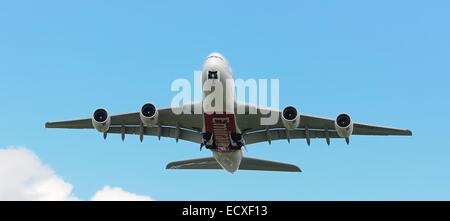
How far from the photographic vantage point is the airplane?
27.0 meters

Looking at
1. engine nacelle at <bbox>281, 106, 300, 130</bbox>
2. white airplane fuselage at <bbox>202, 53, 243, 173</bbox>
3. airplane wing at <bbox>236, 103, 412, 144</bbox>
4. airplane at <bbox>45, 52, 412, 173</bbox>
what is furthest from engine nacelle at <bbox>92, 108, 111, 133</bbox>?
engine nacelle at <bbox>281, 106, 300, 130</bbox>

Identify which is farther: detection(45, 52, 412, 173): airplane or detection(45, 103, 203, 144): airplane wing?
detection(45, 103, 203, 144): airplane wing

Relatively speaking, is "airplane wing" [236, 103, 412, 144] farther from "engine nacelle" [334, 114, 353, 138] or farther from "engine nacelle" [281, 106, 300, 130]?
"engine nacelle" [281, 106, 300, 130]

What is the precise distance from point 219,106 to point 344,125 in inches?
242

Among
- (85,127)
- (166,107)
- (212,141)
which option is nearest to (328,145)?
(212,141)

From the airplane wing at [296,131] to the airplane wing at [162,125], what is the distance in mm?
2450

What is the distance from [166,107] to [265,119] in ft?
16.6

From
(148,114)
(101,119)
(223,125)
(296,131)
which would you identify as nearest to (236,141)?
(223,125)

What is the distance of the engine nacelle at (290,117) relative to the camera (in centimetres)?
2803

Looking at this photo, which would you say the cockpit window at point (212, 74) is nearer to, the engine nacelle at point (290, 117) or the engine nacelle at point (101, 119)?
the engine nacelle at point (290, 117)

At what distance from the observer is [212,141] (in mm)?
29469

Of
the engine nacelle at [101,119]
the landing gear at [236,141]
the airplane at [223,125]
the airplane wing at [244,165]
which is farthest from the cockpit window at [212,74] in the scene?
the airplane wing at [244,165]

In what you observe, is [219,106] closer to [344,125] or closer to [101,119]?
[101,119]
